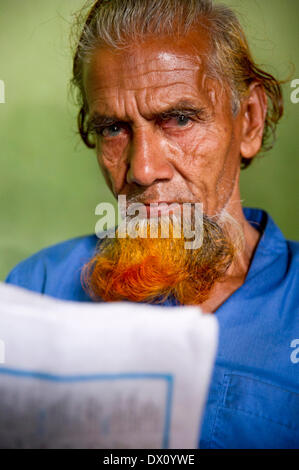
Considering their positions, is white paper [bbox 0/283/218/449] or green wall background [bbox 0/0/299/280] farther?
green wall background [bbox 0/0/299/280]

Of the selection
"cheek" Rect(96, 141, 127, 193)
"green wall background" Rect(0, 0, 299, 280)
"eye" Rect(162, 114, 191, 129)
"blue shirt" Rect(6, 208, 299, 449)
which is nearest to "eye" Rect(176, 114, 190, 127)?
"eye" Rect(162, 114, 191, 129)

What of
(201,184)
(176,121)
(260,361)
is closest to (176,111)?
(176,121)

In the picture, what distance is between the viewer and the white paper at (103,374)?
0.37 metres

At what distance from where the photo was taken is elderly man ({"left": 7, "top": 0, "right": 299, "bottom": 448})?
27.0 inches

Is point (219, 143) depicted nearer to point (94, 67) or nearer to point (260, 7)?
point (94, 67)

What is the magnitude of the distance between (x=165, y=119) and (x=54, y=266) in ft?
1.41

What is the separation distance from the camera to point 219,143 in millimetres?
830

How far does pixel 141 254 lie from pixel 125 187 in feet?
0.50

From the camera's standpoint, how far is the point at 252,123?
3.05ft

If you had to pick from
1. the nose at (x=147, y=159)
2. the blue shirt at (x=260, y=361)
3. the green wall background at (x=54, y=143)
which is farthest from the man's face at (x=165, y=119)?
the green wall background at (x=54, y=143)

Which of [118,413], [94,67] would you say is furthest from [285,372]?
[94,67]

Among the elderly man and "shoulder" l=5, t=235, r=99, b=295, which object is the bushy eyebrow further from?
"shoulder" l=5, t=235, r=99, b=295

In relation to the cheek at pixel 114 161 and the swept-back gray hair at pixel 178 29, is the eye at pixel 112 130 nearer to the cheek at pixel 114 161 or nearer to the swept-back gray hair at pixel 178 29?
the cheek at pixel 114 161

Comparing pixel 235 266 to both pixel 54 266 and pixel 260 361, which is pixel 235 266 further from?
pixel 54 266
